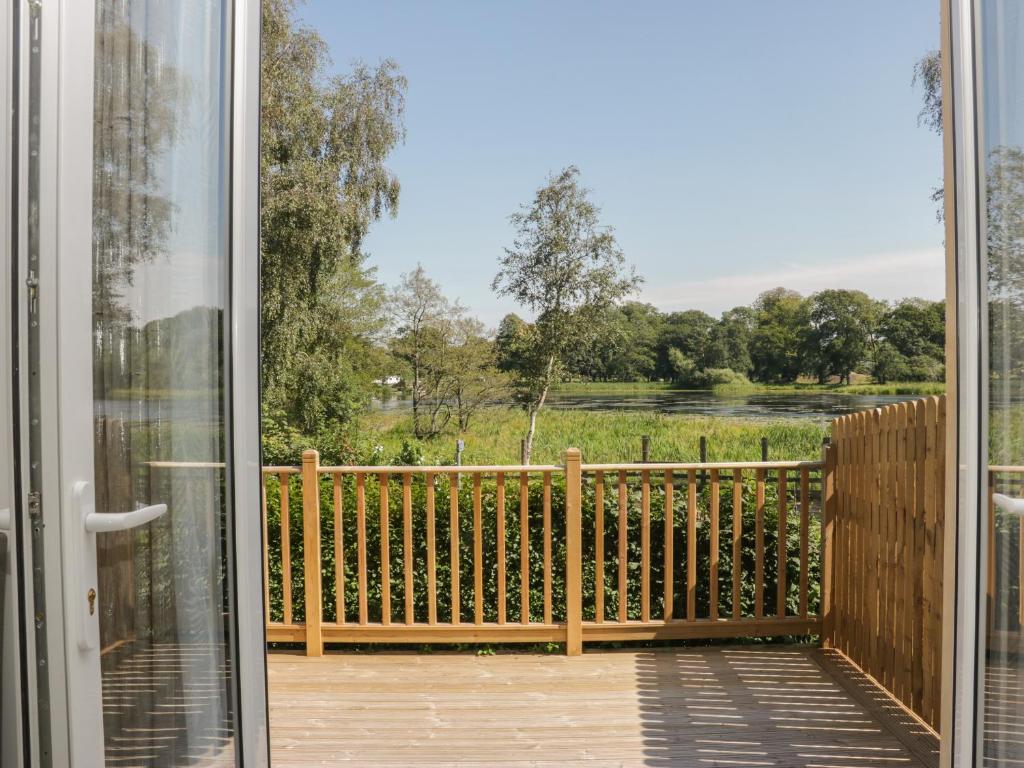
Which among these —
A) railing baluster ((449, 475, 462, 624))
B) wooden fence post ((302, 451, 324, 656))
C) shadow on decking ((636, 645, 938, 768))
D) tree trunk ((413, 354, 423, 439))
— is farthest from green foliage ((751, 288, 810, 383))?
wooden fence post ((302, 451, 324, 656))

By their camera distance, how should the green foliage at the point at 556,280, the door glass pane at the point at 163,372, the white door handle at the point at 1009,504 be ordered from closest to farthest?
1. the door glass pane at the point at 163,372
2. the white door handle at the point at 1009,504
3. the green foliage at the point at 556,280

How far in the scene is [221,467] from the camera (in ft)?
4.50

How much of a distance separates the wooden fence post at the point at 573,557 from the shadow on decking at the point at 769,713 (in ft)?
1.05

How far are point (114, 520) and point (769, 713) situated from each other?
8.54ft

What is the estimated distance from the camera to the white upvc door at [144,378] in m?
0.97

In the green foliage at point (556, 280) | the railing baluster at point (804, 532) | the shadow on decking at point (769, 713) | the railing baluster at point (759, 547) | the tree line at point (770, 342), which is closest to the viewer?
the shadow on decking at point (769, 713)

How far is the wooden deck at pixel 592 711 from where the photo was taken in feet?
8.32

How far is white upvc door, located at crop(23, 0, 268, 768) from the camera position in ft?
3.19

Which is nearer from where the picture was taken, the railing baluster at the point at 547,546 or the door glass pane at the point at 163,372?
the door glass pane at the point at 163,372

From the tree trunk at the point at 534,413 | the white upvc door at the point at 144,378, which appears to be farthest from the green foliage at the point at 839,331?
the white upvc door at the point at 144,378

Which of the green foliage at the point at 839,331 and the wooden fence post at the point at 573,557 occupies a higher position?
the green foliage at the point at 839,331

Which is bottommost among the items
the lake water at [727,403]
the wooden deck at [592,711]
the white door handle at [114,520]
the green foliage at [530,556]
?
the wooden deck at [592,711]

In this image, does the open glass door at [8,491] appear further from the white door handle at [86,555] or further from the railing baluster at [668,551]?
the railing baluster at [668,551]

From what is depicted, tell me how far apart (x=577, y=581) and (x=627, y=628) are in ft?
1.12
